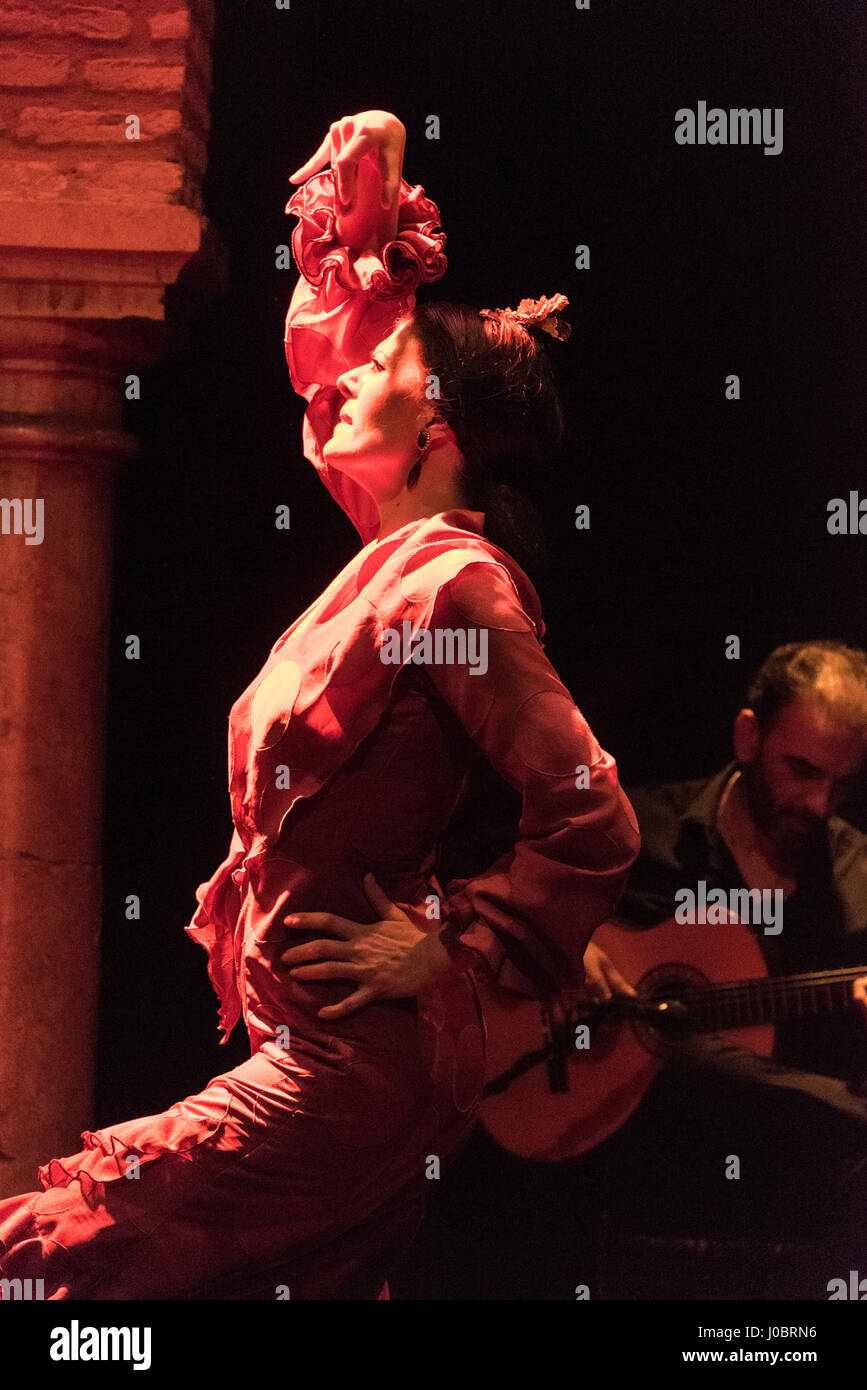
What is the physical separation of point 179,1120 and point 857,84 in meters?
2.39

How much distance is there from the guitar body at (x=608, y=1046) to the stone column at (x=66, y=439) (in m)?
0.88

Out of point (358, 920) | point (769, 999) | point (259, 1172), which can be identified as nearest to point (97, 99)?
point (358, 920)

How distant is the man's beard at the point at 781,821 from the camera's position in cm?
305

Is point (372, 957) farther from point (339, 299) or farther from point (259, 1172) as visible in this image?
point (339, 299)

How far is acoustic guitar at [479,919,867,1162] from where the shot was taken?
301 centimetres

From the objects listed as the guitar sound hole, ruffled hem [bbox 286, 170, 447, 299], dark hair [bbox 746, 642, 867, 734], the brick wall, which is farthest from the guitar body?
the brick wall

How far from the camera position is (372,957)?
225 centimetres

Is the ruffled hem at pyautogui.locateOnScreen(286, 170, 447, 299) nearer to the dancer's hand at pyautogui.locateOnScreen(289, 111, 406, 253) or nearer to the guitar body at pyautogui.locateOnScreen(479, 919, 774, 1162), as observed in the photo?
the dancer's hand at pyautogui.locateOnScreen(289, 111, 406, 253)

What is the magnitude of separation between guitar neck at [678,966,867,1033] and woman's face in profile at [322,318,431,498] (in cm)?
126

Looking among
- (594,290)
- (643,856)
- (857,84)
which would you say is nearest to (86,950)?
(643,856)

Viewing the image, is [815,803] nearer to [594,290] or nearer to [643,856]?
[643,856]

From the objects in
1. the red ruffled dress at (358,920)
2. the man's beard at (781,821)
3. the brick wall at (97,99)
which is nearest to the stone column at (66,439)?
the brick wall at (97,99)

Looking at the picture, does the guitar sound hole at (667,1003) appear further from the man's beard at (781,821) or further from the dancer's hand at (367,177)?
the dancer's hand at (367,177)
